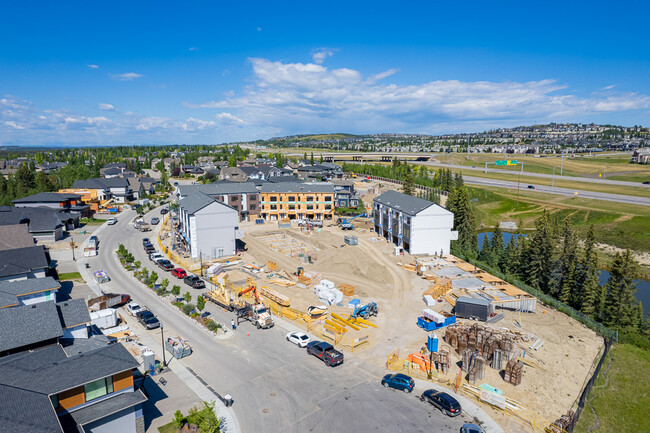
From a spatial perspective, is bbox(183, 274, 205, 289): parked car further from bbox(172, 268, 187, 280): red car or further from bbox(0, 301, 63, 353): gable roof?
bbox(0, 301, 63, 353): gable roof

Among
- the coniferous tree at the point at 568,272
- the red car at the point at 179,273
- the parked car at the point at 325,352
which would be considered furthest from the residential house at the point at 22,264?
the coniferous tree at the point at 568,272

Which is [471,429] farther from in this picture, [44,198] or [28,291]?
[44,198]

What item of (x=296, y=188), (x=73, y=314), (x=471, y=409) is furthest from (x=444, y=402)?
(x=296, y=188)

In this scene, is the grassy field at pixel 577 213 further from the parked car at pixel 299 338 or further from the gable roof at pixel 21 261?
the gable roof at pixel 21 261

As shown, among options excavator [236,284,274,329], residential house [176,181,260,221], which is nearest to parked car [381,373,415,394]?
excavator [236,284,274,329]

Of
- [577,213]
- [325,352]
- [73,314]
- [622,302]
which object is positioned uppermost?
[73,314]

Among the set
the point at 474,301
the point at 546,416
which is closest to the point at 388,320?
the point at 474,301
